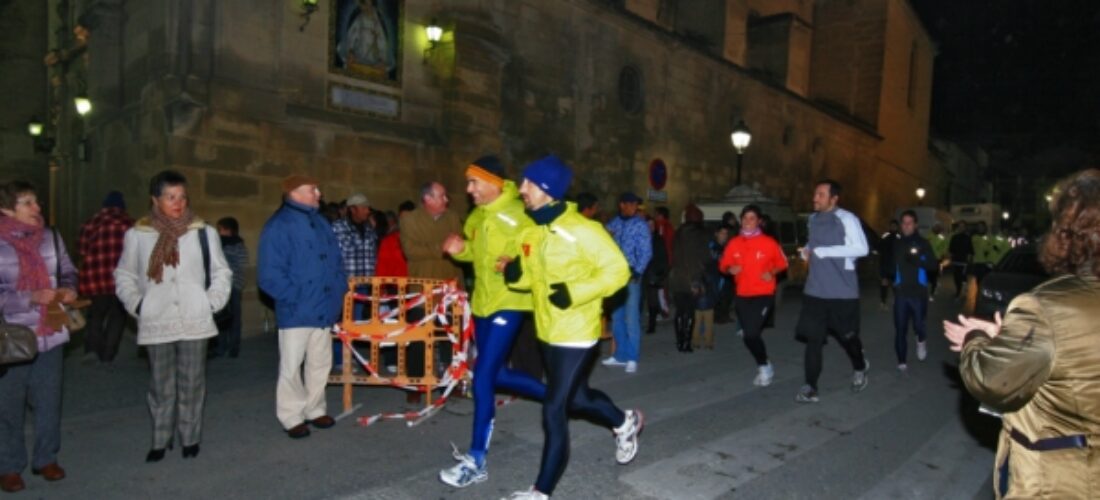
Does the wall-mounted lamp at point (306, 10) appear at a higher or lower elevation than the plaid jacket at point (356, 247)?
higher

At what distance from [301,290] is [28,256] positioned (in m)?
1.65

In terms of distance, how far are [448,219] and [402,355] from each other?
1.41 meters

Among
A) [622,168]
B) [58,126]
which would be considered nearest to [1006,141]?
[622,168]

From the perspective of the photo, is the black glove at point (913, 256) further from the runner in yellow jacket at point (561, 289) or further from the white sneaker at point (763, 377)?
the runner in yellow jacket at point (561, 289)

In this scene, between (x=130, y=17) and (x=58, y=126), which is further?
(x=58, y=126)

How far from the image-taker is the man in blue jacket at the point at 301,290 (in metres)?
4.96

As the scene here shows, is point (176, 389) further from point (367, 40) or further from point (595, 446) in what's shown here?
point (367, 40)

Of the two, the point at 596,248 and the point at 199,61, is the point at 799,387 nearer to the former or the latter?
the point at 596,248

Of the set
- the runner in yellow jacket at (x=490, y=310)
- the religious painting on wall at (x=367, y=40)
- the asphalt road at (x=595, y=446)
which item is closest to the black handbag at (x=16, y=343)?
the asphalt road at (x=595, y=446)

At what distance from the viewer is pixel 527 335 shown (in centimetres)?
632

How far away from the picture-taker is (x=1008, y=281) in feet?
25.9

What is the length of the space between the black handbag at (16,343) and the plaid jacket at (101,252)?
4103mm

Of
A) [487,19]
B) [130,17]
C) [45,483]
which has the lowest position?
[45,483]

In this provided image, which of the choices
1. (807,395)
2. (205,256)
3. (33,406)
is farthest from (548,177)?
(807,395)
